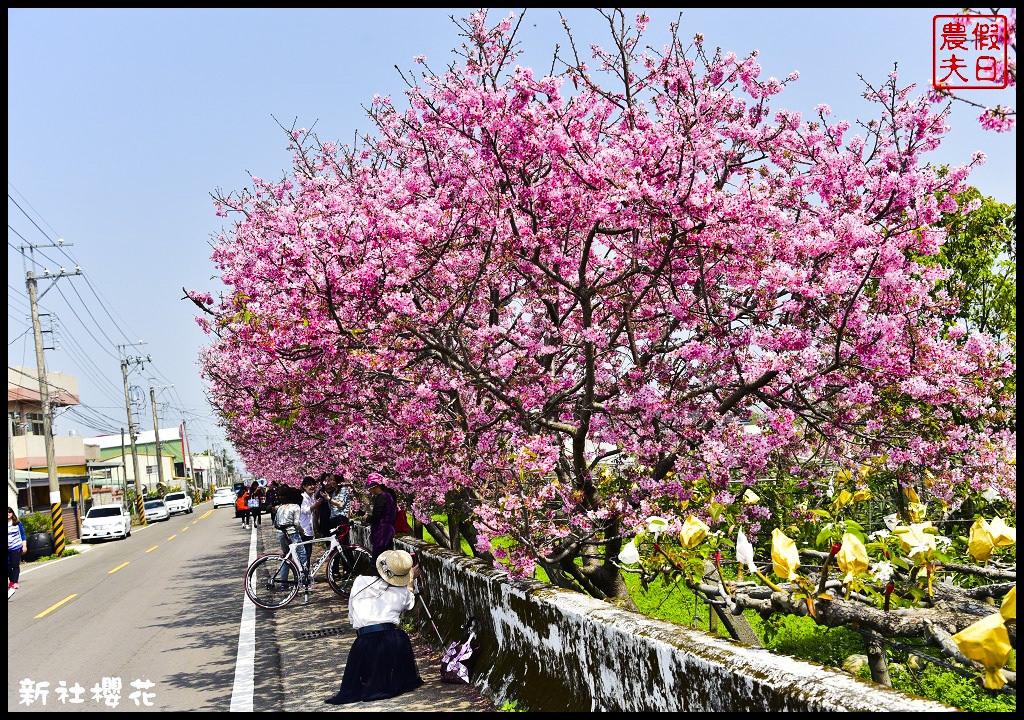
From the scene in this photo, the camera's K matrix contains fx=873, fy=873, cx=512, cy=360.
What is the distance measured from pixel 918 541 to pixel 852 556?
449 mm

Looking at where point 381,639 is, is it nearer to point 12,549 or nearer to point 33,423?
point 12,549

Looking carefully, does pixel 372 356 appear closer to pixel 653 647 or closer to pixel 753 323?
pixel 753 323

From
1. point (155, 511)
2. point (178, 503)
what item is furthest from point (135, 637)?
point (178, 503)

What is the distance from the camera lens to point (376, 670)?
324 inches

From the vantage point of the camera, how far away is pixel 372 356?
368 inches

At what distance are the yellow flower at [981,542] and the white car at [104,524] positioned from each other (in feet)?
138

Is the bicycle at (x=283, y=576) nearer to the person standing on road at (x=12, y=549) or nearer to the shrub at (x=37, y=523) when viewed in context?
the person standing on road at (x=12, y=549)

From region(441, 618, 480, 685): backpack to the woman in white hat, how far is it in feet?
1.04

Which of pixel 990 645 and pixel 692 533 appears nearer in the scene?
pixel 990 645

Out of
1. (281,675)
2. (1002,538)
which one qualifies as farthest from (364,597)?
(1002,538)

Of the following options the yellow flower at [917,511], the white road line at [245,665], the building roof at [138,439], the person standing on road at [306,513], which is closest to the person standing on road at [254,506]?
the person standing on road at [306,513]

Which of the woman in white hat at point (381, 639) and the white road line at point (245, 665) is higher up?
the woman in white hat at point (381, 639)

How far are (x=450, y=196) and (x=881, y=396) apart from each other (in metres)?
4.66

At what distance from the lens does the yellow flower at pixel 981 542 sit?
3859 millimetres
